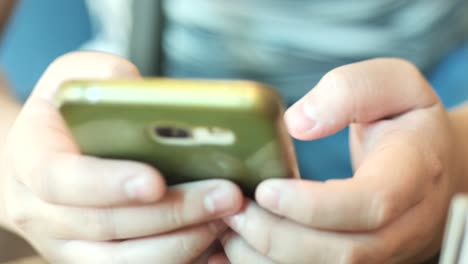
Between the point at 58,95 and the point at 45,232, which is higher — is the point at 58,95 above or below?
above

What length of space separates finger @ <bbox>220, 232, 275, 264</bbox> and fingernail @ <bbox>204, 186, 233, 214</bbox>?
45mm

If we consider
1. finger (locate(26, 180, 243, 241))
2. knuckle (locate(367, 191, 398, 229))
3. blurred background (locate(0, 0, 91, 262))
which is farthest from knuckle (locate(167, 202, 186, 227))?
blurred background (locate(0, 0, 91, 262))

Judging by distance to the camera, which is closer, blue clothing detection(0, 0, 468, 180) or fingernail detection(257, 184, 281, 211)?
fingernail detection(257, 184, 281, 211)

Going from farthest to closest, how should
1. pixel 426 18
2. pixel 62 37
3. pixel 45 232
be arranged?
pixel 62 37, pixel 426 18, pixel 45 232

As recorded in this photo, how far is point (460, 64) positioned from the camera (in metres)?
0.63

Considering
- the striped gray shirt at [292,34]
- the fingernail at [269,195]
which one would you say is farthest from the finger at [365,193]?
the striped gray shirt at [292,34]

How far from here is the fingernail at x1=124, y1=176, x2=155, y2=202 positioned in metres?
0.29

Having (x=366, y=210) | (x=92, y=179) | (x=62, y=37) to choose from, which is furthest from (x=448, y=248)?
(x=62, y=37)

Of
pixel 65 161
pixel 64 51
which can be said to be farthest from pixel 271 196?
pixel 64 51

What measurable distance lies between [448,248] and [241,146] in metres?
0.10

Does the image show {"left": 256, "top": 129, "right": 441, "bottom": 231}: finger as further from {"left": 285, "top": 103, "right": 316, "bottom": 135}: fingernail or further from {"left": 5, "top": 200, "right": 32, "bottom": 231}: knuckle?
{"left": 5, "top": 200, "right": 32, "bottom": 231}: knuckle

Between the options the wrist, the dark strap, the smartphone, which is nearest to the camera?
the smartphone

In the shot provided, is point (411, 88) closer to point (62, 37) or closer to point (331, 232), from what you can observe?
point (331, 232)

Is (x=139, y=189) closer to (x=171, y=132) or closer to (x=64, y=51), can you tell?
(x=171, y=132)
